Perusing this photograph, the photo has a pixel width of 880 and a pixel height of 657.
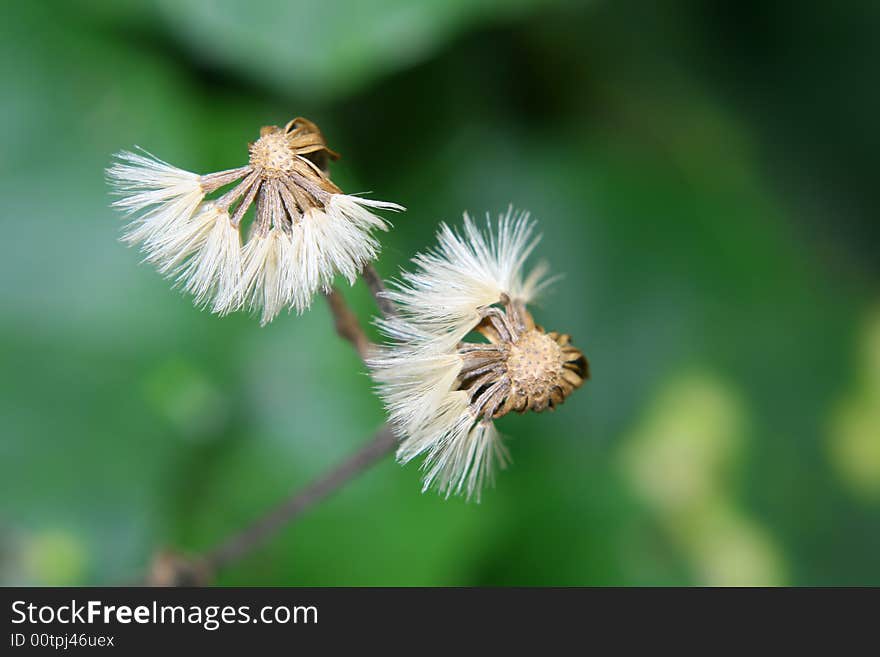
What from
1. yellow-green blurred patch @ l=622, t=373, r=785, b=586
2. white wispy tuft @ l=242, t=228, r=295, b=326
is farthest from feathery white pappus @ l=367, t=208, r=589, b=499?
yellow-green blurred patch @ l=622, t=373, r=785, b=586

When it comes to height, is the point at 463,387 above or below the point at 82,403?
below

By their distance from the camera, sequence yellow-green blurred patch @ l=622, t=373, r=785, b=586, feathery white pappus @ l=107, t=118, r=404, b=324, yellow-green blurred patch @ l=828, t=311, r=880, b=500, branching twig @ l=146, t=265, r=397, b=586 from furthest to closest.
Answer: yellow-green blurred patch @ l=828, t=311, r=880, b=500
yellow-green blurred patch @ l=622, t=373, r=785, b=586
branching twig @ l=146, t=265, r=397, b=586
feathery white pappus @ l=107, t=118, r=404, b=324

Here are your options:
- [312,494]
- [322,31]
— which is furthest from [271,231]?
[322,31]

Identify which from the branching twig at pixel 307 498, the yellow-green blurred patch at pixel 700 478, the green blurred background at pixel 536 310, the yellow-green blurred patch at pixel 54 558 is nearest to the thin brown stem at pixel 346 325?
the branching twig at pixel 307 498

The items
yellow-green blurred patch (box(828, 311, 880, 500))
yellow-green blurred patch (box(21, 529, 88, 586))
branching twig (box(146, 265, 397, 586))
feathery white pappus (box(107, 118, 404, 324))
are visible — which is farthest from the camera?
yellow-green blurred patch (box(828, 311, 880, 500))

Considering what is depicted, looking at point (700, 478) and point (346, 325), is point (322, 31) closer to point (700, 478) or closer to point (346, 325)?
point (346, 325)

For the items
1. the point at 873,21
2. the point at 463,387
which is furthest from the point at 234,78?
the point at 873,21

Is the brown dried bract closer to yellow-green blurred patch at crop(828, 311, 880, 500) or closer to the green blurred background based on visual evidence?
the green blurred background
